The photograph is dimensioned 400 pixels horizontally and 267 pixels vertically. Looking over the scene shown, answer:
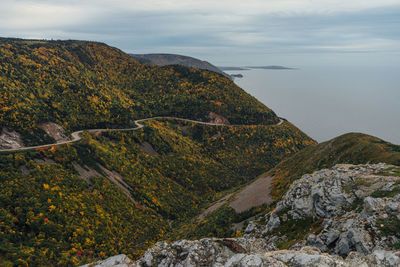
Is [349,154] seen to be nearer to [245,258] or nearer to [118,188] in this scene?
[245,258]

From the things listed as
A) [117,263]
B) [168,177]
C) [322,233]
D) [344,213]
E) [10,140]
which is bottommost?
[168,177]

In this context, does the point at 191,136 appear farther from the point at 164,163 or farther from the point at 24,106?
the point at 24,106

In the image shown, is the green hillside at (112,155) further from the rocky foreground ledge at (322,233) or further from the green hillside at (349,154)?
the green hillside at (349,154)

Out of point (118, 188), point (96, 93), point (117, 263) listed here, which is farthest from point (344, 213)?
point (96, 93)

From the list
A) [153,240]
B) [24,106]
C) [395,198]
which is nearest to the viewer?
[395,198]

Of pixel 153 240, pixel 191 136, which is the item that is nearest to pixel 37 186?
pixel 153 240
